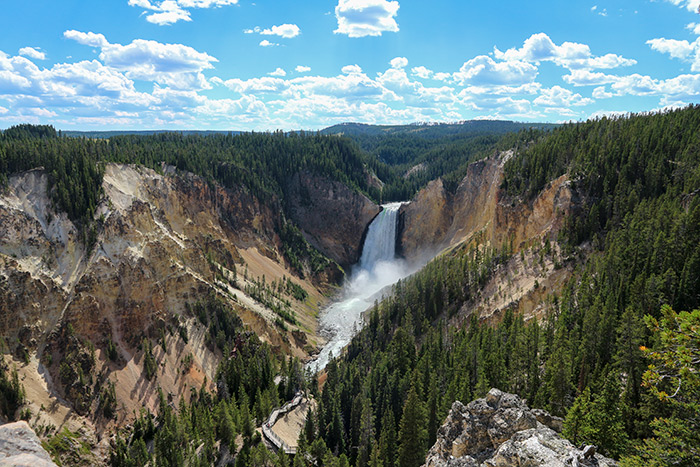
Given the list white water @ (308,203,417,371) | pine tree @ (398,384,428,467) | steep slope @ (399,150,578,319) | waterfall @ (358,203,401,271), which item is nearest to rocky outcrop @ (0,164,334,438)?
white water @ (308,203,417,371)

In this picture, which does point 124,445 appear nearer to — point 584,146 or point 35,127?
point 584,146

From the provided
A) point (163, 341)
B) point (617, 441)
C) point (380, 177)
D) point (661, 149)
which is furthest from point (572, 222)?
point (380, 177)

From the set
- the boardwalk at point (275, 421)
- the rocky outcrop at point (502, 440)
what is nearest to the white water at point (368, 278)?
the boardwalk at point (275, 421)

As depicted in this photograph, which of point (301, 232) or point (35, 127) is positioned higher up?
point (35, 127)

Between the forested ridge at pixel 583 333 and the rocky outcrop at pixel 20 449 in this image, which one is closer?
the forested ridge at pixel 583 333

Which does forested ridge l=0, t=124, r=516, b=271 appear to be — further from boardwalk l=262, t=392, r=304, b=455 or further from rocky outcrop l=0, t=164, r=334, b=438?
boardwalk l=262, t=392, r=304, b=455

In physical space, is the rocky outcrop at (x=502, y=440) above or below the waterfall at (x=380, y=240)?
above

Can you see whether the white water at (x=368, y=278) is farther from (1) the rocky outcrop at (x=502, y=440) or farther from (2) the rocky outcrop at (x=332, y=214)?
(1) the rocky outcrop at (x=502, y=440)
